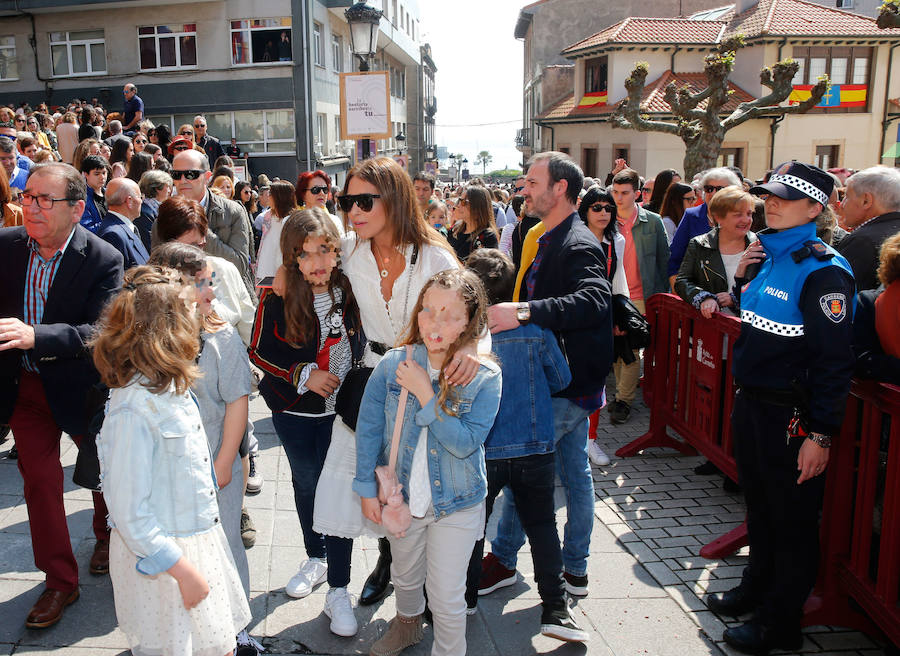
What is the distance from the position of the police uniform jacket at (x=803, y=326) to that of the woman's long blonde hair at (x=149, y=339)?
97.1 inches

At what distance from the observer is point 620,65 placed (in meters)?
35.0

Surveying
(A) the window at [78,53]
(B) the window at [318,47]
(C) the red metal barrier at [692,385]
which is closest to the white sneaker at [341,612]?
(C) the red metal barrier at [692,385]

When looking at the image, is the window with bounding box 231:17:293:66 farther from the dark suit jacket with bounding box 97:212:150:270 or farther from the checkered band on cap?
the checkered band on cap

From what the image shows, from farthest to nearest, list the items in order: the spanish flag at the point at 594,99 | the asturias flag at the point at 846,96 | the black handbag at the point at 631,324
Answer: the spanish flag at the point at 594,99 → the asturias flag at the point at 846,96 → the black handbag at the point at 631,324

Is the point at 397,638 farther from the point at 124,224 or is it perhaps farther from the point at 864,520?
the point at 124,224

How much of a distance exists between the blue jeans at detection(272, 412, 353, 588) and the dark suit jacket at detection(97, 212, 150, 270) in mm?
1724

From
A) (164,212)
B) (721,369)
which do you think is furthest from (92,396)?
(721,369)

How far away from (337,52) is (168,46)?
304 inches

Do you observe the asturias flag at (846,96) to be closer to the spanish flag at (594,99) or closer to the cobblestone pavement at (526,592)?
the spanish flag at (594,99)

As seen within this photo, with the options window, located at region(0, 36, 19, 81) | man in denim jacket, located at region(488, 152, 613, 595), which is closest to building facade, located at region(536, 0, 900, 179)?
window, located at region(0, 36, 19, 81)

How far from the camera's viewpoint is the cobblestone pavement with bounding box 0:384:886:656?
3314mm

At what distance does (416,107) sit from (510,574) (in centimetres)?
5527

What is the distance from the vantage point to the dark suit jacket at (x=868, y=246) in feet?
13.8

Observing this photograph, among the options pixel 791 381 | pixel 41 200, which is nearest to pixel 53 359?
pixel 41 200
